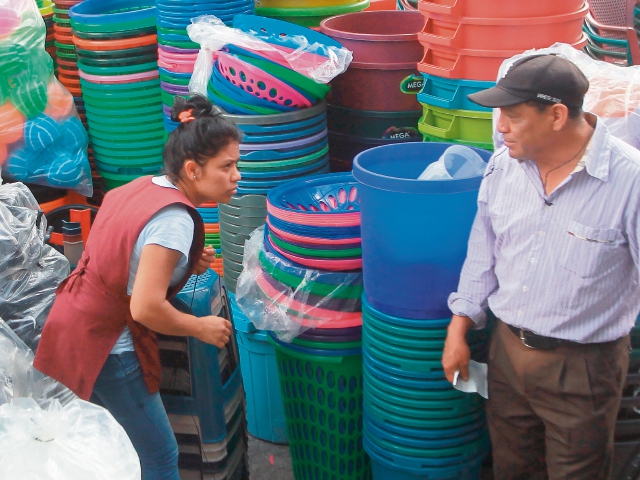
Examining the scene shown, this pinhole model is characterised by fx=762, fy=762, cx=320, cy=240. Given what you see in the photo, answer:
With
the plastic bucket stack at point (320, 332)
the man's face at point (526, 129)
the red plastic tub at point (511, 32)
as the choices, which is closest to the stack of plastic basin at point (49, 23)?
the plastic bucket stack at point (320, 332)

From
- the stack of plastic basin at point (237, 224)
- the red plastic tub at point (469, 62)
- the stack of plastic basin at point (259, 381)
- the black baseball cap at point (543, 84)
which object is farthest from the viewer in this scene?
the stack of plastic basin at point (237, 224)

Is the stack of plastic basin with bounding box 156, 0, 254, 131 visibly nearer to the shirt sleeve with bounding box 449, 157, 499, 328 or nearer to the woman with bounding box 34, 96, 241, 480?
the woman with bounding box 34, 96, 241, 480

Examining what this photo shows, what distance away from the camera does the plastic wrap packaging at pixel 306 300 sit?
2.87 metres

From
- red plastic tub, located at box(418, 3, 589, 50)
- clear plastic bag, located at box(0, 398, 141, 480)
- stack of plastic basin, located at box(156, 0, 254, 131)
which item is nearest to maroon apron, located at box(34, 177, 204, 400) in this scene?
clear plastic bag, located at box(0, 398, 141, 480)

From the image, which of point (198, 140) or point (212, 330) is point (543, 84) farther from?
point (212, 330)

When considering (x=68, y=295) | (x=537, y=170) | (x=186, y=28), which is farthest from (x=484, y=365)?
(x=186, y=28)

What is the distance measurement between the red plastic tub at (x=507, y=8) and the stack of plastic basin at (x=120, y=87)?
2.18m

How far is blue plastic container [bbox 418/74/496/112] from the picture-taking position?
314 centimetres

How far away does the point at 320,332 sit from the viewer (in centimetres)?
288

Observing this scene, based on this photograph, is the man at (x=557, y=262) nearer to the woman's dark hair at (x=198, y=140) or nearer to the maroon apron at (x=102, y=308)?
the woman's dark hair at (x=198, y=140)

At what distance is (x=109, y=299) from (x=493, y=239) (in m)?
1.20

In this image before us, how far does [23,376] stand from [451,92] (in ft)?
6.62

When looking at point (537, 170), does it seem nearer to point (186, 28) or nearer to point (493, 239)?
point (493, 239)

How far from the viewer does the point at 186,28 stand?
404cm
